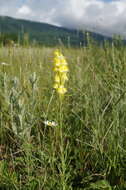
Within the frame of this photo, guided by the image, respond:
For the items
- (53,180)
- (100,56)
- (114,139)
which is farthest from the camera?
(100,56)

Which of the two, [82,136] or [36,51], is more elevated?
[36,51]

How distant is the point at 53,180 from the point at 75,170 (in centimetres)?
21

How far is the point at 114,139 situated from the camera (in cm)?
132

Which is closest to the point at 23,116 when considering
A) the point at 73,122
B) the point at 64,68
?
the point at 73,122

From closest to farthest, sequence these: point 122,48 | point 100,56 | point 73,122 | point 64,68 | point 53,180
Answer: point 64,68
point 53,180
point 73,122
point 122,48
point 100,56

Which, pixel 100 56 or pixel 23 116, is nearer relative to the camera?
pixel 23 116

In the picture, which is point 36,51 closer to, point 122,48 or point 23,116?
point 122,48

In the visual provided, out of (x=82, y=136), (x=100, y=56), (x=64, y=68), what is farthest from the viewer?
(x=100, y=56)

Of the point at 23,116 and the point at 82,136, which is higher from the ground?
the point at 23,116

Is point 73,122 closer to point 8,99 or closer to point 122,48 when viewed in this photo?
point 8,99

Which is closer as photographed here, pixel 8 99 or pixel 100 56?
pixel 8 99

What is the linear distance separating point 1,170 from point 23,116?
361 millimetres

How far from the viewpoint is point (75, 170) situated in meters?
1.37

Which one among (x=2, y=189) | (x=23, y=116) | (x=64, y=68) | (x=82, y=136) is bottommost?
(x=2, y=189)
